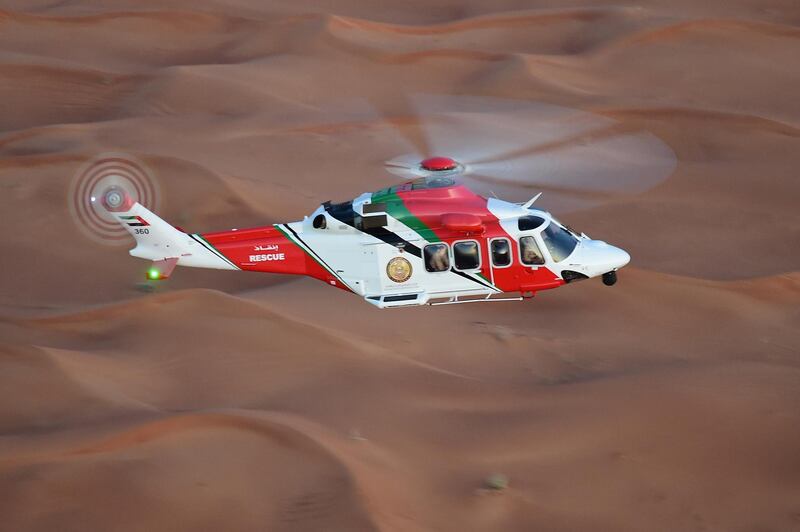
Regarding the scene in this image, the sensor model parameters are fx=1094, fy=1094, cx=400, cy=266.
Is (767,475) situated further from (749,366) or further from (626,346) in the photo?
(626,346)

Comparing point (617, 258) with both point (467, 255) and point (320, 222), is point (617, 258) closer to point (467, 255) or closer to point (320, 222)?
point (467, 255)

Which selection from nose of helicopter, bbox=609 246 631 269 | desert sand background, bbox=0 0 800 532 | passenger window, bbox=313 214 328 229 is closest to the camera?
desert sand background, bbox=0 0 800 532

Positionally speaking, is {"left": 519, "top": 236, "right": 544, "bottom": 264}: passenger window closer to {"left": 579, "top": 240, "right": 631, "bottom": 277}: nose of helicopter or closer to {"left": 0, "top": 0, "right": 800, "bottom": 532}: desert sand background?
{"left": 579, "top": 240, "right": 631, "bottom": 277}: nose of helicopter

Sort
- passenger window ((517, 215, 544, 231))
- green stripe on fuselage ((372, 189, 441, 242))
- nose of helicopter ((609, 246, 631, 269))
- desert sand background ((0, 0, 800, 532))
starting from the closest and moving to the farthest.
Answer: desert sand background ((0, 0, 800, 532)) → green stripe on fuselage ((372, 189, 441, 242)) → passenger window ((517, 215, 544, 231)) → nose of helicopter ((609, 246, 631, 269))

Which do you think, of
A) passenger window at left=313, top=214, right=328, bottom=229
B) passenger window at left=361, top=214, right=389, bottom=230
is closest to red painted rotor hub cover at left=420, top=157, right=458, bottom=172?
passenger window at left=361, top=214, right=389, bottom=230

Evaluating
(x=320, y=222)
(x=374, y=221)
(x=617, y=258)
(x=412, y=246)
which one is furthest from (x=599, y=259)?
(x=320, y=222)

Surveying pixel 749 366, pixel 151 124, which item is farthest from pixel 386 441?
pixel 151 124

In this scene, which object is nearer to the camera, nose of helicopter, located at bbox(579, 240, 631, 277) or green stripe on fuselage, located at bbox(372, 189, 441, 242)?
green stripe on fuselage, located at bbox(372, 189, 441, 242)
